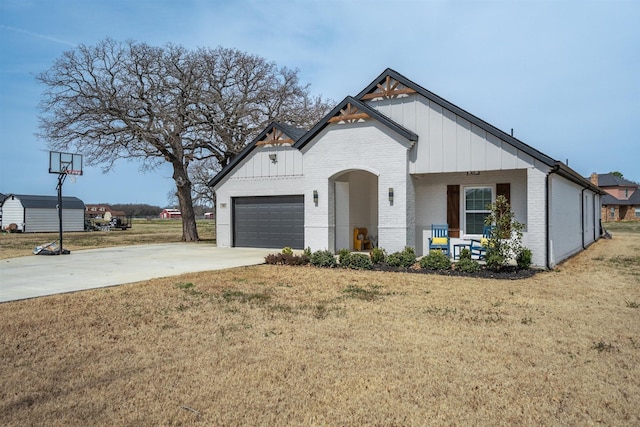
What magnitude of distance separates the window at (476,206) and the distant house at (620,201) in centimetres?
5316

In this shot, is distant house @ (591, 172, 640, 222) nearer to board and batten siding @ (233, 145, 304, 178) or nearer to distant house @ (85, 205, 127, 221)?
board and batten siding @ (233, 145, 304, 178)

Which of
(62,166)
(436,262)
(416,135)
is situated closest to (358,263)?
(436,262)

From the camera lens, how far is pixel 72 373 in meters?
4.63

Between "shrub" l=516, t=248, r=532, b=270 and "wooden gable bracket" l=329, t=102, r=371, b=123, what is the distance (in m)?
6.44

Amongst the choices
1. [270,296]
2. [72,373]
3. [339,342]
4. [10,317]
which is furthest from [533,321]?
[10,317]

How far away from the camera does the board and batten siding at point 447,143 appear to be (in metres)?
13.3

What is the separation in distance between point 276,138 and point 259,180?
2021 millimetres

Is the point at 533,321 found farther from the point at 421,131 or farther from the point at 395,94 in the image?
the point at 395,94

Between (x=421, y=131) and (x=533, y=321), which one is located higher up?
(x=421, y=131)

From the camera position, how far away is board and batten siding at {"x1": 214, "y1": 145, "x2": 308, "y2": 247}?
19062mm

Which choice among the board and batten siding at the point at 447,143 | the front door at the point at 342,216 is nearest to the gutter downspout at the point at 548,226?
the board and batten siding at the point at 447,143

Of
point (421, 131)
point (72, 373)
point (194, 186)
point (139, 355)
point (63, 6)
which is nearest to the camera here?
point (72, 373)

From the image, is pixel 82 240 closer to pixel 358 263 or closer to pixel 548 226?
pixel 358 263

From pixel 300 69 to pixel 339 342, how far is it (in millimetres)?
28877
